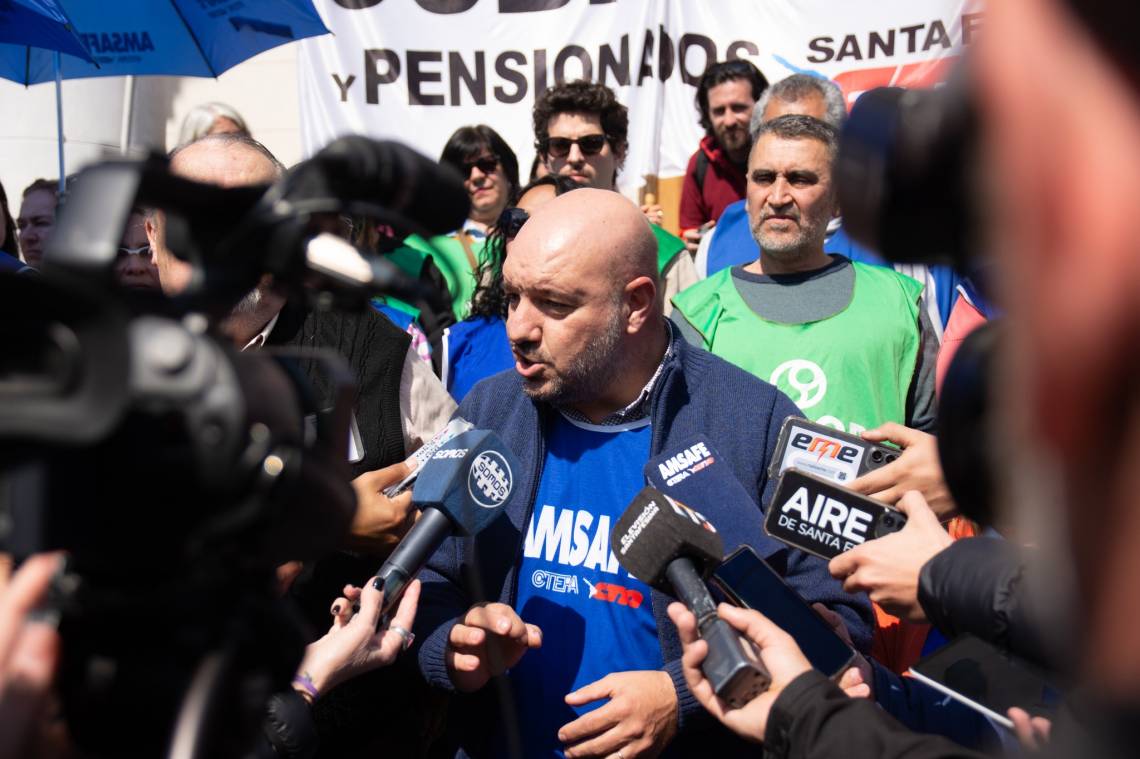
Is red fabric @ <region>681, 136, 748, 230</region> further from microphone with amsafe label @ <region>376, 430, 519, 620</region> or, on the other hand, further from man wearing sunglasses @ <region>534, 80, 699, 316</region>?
microphone with amsafe label @ <region>376, 430, 519, 620</region>

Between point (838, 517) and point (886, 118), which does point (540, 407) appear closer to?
point (838, 517)

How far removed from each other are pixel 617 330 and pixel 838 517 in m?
0.88

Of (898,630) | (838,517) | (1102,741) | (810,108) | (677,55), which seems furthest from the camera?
(677,55)

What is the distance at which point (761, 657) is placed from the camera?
199 centimetres

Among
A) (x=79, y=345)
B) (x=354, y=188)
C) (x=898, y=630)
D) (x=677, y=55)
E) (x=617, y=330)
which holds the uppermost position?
(x=677, y=55)

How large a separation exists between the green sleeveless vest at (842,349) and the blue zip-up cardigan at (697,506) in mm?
604

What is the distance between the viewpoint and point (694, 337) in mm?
3643

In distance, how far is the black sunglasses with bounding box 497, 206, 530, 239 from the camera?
4203 mm

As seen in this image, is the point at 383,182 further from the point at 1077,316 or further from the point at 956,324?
the point at 956,324

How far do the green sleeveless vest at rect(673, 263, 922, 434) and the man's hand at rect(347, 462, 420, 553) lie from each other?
109 centimetres

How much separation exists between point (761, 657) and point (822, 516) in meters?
0.36

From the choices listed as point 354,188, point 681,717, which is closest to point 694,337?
point 681,717

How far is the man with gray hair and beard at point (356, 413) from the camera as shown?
2.88 meters

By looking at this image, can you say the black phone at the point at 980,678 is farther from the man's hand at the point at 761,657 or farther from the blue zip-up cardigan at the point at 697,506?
the blue zip-up cardigan at the point at 697,506
